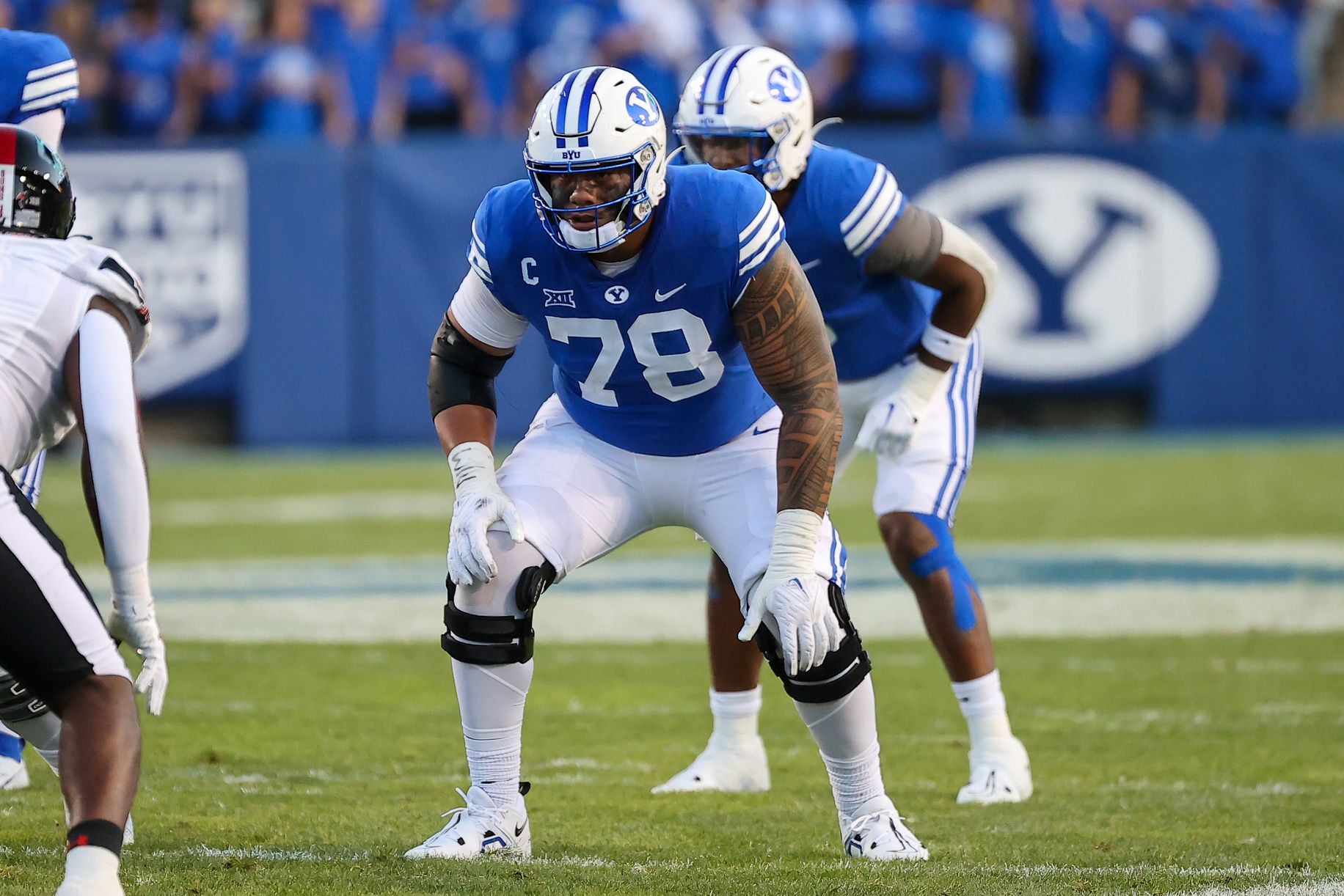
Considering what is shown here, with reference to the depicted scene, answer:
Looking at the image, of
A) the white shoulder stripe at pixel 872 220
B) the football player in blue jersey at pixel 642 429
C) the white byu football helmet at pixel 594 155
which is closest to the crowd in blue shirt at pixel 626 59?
the white shoulder stripe at pixel 872 220

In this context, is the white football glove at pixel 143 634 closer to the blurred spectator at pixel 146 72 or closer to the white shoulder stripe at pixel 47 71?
the white shoulder stripe at pixel 47 71

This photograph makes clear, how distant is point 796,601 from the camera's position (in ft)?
11.0

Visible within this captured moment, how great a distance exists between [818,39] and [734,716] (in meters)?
8.32

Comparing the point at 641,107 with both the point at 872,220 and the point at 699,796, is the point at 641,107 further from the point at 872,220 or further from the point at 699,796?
the point at 699,796

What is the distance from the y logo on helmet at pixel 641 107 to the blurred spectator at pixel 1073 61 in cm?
918

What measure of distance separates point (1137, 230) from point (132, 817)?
28.6ft

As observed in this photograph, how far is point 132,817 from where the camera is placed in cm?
376

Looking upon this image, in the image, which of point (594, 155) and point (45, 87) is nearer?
point (594, 155)

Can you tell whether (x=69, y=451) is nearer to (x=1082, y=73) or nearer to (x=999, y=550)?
(x=999, y=550)

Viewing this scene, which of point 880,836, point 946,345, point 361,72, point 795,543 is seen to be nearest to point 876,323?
point 946,345

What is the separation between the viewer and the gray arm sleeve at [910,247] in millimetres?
4375

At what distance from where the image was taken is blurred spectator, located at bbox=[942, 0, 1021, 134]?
475 inches

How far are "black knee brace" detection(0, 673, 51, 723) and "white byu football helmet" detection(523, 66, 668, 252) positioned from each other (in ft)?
4.26

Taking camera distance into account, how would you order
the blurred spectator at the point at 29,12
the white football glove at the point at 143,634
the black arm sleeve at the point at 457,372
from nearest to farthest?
1. the white football glove at the point at 143,634
2. the black arm sleeve at the point at 457,372
3. the blurred spectator at the point at 29,12
